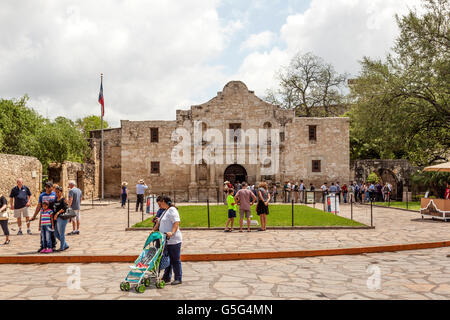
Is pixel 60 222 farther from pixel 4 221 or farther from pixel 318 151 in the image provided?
pixel 318 151

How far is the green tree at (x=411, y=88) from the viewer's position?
79.3 feet

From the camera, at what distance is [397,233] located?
11461mm

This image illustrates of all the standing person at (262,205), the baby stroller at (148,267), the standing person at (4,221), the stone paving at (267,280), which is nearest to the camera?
the stone paving at (267,280)

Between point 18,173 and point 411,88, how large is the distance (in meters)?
23.4

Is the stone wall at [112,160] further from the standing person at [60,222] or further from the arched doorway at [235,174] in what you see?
the standing person at [60,222]

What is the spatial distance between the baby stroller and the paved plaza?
0.15 metres

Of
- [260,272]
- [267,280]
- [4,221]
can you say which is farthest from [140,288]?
[4,221]

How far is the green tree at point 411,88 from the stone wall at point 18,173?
20820 millimetres

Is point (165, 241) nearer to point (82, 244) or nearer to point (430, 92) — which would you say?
point (82, 244)

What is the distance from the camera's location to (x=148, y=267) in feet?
19.4

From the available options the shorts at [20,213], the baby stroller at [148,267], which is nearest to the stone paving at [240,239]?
the shorts at [20,213]

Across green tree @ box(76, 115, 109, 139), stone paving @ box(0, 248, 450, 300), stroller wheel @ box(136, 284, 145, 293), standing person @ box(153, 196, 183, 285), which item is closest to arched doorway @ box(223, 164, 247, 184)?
stone paving @ box(0, 248, 450, 300)

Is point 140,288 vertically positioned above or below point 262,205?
below
